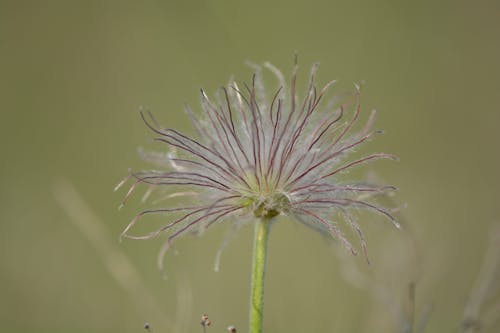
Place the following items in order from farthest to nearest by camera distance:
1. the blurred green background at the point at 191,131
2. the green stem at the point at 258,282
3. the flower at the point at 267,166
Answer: the blurred green background at the point at 191,131 → the flower at the point at 267,166 → the green stem at the point at 258,282

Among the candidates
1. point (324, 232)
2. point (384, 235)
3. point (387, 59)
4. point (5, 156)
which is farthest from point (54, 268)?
point (387, 59)

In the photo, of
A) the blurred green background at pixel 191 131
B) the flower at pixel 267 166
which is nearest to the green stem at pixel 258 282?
the flower at pixel 267 166

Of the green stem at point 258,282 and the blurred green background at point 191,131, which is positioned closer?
the green stem at point 258,282

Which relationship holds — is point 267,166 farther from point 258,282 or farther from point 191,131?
point 191,131

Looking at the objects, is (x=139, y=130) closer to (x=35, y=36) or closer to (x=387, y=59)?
(x=35, y=36)

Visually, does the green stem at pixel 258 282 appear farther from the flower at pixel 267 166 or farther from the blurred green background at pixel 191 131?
the blurred green background at pixel 191 131

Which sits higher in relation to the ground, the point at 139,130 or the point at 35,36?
the point at 35,36
